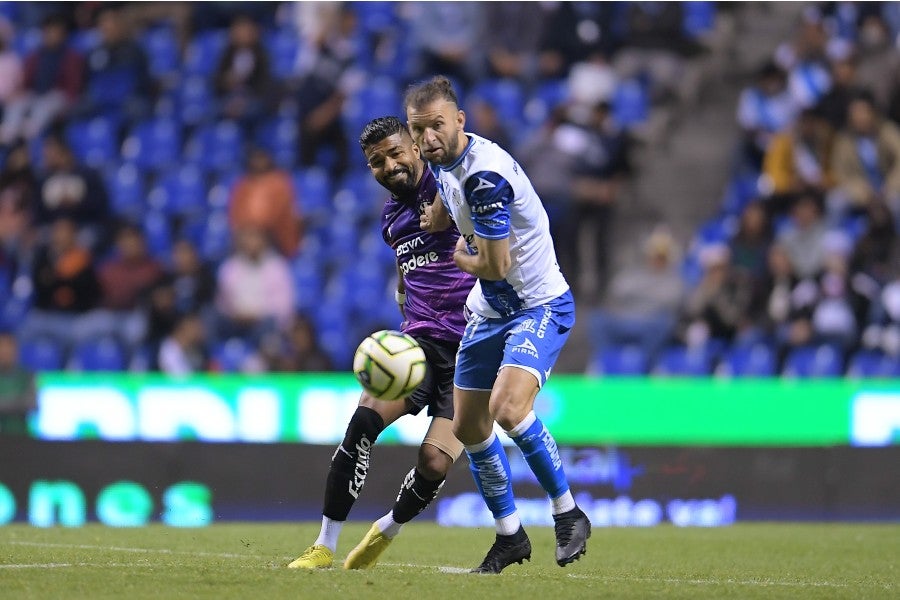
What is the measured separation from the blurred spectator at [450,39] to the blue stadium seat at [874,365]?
5368mm

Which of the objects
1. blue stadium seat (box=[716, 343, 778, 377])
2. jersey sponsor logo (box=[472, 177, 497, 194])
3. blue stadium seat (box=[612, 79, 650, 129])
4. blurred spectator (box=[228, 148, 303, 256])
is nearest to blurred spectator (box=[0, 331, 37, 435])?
blurred spectator (box=[228, 148, 303, 256])

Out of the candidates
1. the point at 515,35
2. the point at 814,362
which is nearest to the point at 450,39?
the point at 515,35

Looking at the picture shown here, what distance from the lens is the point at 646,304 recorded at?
14.5 metres

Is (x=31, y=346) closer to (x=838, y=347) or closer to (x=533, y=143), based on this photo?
(x=533, y=143)

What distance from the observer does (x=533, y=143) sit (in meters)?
15.2

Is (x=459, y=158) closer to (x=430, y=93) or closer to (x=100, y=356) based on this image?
(x=430, y=93)

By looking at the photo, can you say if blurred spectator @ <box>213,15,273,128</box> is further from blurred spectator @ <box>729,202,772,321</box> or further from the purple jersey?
the purple jersey

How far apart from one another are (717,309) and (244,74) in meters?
6.33

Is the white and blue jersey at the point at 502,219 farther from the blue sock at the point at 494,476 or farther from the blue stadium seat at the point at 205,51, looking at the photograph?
the blue stadium seat at the point at 205,51

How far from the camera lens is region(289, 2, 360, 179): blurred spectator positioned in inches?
639

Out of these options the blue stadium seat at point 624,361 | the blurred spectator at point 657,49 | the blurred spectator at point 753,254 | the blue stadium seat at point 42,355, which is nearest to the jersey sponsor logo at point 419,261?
the blue stadium seat at point 624,361

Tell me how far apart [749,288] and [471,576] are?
8242mm

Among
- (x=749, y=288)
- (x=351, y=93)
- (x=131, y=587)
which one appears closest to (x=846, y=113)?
(x=749, y=288)

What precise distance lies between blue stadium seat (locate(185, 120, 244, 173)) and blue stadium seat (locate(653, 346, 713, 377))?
5515mm
